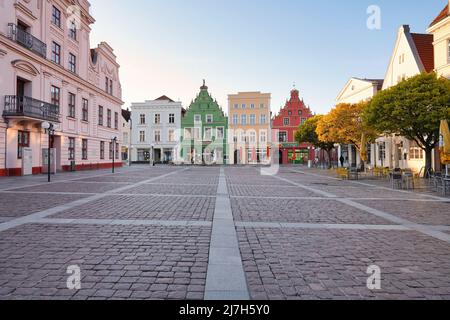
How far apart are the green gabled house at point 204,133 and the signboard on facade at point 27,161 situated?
33.5 m

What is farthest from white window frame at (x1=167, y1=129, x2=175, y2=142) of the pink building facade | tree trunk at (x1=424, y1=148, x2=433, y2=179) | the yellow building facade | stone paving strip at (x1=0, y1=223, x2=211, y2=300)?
stone paving strip at (x1=0, y1=223, x2=211, y2=300)

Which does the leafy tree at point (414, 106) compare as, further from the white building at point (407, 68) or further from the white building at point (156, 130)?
the white building at point (156, 130)

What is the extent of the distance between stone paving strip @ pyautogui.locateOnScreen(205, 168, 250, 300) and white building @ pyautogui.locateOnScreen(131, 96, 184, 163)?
1983 inches

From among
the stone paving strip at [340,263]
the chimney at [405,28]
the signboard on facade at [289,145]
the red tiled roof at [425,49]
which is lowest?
the stone paving strip at [340,263]

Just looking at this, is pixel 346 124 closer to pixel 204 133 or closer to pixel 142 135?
pixel 204 133

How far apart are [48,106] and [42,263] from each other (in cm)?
2202

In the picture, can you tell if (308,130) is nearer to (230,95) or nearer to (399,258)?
(230,95)

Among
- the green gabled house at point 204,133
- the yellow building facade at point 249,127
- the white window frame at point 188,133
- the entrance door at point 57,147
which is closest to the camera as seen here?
the entrance door at point 57,147

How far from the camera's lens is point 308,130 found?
38281 millimetres

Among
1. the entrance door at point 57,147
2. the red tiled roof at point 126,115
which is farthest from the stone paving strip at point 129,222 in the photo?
the red tiled roof at point 126,115

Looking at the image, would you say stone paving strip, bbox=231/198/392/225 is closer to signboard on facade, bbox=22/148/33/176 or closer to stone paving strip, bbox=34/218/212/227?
stone paving strip, bbox=34/218/212/227

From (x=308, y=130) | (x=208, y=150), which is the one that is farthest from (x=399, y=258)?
(x=208, y=150)

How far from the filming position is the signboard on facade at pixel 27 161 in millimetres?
19703

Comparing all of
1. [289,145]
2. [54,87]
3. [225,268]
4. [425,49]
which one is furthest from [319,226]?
[289,145]
